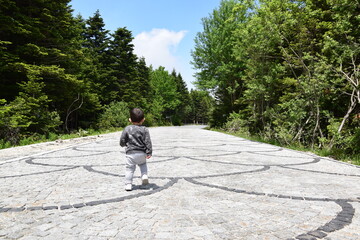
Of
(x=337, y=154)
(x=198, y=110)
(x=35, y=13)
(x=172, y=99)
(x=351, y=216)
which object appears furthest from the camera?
(x=198, y=110)

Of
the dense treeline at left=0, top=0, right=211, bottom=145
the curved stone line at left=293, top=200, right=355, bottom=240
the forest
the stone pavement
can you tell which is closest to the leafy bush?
the forest

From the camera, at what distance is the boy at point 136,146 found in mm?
3879

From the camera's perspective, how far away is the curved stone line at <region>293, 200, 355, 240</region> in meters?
2.31

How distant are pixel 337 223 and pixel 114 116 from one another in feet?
88.9

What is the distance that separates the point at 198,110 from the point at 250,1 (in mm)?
68872

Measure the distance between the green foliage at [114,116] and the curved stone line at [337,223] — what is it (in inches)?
968

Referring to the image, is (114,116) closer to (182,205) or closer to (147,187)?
(147,187)

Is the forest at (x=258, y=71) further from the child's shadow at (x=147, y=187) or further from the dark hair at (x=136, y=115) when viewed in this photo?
the dark hair at (x=136, y=115)

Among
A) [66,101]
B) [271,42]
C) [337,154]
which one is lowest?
[337,154]

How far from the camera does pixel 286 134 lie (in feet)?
37.1

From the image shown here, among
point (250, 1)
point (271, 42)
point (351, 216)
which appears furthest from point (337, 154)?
point (250, 1)

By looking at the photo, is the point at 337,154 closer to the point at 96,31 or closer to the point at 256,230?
the point at 256,230

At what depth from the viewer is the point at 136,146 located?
3930 mm

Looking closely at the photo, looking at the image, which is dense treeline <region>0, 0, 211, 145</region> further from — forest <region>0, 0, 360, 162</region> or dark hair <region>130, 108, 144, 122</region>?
dark hair <region>130, 108, 144, 122</region>
